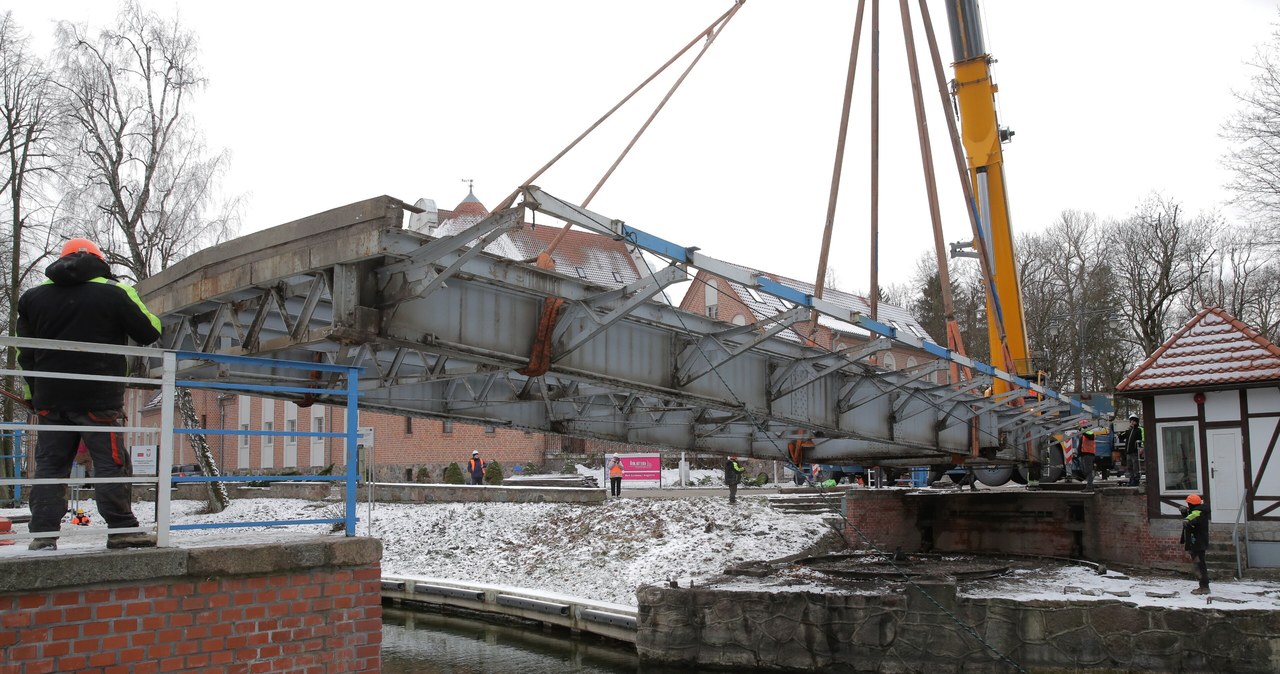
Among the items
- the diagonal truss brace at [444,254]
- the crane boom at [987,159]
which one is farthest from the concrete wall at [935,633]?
the diagonal truss brace at [444,254]

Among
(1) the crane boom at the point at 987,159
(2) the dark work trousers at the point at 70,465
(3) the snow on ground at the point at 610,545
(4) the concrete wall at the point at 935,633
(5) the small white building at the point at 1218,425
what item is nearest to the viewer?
(2) the dark work trousers at the point at 70,465

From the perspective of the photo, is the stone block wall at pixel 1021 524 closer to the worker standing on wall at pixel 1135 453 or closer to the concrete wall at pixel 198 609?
the worker standing on wall at pixel 1135 453

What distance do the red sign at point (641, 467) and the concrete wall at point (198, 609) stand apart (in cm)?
2873

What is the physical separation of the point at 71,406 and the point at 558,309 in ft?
15.9

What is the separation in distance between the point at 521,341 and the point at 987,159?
13.3m

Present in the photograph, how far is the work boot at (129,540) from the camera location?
530 cm

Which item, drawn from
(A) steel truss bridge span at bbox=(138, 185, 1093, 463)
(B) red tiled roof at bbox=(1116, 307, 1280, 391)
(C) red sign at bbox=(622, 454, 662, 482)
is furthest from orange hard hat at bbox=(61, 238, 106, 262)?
(C) red sign at bbox=(622, 454, 662, 482)

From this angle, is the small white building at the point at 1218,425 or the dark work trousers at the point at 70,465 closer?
the dark work trousers at the point at 70,465

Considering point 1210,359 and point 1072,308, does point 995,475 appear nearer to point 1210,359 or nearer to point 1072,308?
point 1210,359

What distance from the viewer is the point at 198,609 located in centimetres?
515

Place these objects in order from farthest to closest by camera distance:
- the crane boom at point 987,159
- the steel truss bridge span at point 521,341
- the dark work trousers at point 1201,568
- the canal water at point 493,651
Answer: the crane boom at point 987,159
the canal water at point 493,651
the dark work trousers at point 1201,568
the steel truss bridge span at point 521,341

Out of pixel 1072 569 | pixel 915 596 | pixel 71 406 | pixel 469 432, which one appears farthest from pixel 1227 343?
pixel 469 432

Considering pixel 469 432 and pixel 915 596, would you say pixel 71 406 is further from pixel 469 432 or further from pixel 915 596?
pixel 469 432

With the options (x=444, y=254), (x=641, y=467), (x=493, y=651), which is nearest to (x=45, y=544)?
(x=444, y=254)
